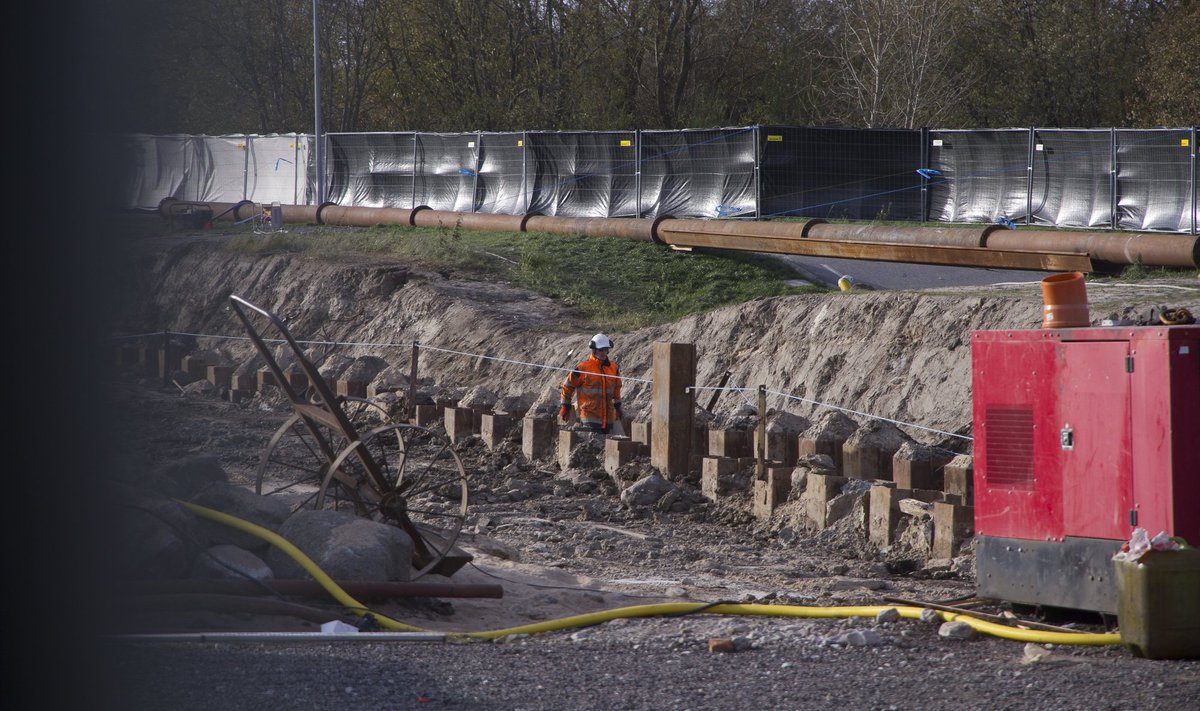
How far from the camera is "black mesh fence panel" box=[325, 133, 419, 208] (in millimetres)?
29797

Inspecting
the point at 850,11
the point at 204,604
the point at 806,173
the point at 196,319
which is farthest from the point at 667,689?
the point at 850,11

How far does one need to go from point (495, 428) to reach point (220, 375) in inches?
286

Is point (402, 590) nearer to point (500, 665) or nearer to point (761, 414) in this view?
point (500, 665)

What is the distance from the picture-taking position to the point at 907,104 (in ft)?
102

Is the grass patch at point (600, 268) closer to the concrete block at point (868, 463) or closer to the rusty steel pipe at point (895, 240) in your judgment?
the rusty steel pipe at point (895, 240)

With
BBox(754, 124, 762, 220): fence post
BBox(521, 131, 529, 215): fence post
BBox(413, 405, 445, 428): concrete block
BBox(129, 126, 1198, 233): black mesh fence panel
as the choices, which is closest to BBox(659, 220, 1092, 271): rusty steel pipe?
BBox(754, 124, 762, 220): fence post

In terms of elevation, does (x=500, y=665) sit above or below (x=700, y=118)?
below

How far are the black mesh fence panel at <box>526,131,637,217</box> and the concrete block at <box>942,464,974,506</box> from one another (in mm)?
15564

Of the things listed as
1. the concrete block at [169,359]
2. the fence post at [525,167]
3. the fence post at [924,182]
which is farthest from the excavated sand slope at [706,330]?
the fence post at [924,182]

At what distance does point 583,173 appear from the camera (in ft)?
84.1

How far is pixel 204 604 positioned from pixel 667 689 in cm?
269

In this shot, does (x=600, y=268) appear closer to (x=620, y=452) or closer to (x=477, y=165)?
(x=477, y=165)

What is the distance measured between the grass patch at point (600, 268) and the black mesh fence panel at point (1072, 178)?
537cm

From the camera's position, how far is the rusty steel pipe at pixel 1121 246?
14.5m
